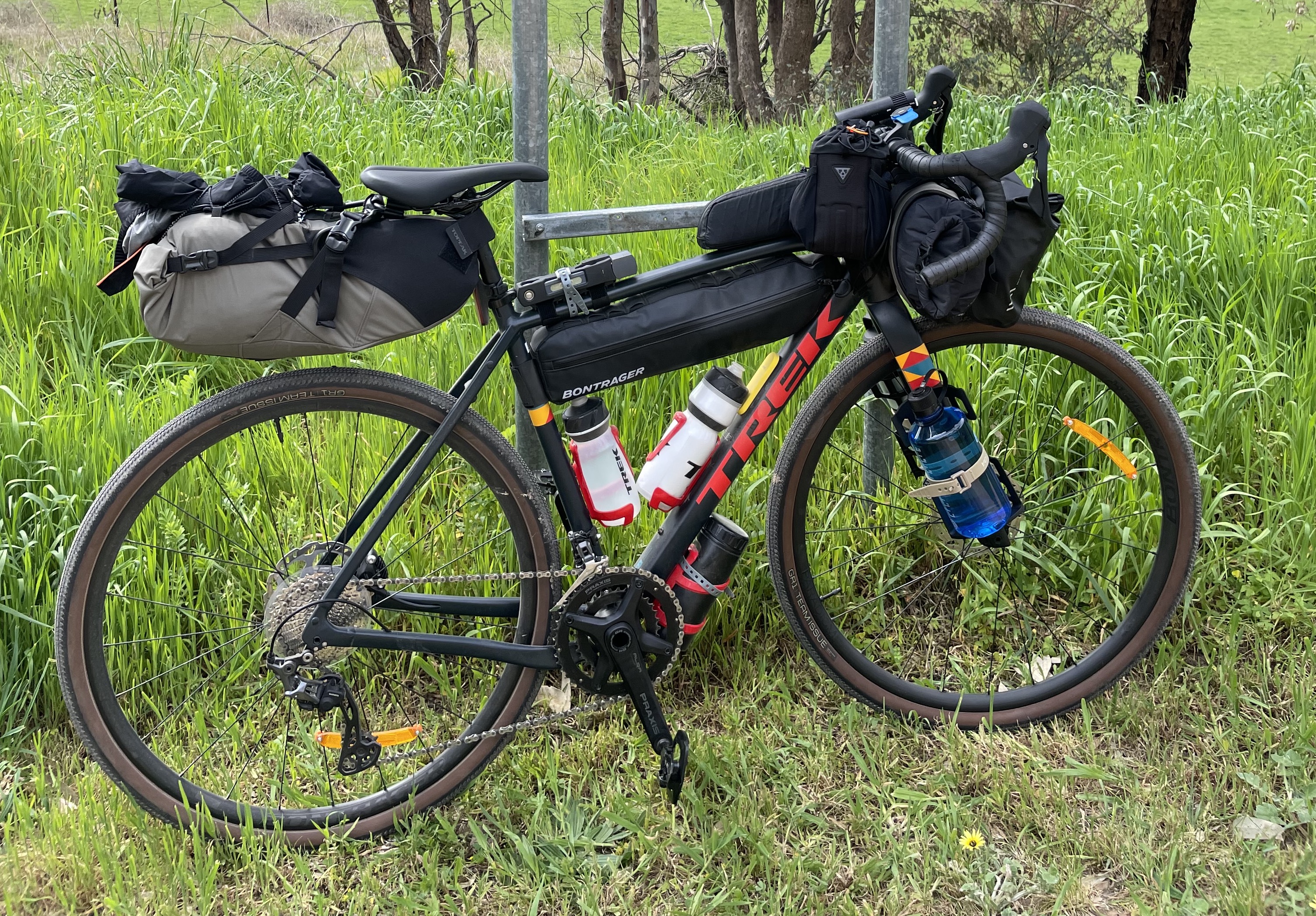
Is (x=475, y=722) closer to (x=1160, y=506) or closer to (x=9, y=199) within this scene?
(x=1160, y=506)

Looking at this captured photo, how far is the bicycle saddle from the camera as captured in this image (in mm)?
2100

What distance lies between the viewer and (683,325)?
233 centimetres

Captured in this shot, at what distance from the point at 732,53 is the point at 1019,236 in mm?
9036

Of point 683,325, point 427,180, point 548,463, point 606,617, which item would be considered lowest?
point 606,617

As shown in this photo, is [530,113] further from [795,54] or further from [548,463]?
[795,54]

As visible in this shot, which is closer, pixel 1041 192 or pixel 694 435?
pixel 1041 192

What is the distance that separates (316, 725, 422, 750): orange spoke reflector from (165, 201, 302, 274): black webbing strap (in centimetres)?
103

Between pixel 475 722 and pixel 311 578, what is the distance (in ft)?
1.76

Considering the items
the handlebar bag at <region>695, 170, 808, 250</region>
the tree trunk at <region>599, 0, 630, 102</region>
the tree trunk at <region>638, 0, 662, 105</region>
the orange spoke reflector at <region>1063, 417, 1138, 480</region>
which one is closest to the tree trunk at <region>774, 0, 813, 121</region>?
the tree trunk at <region>638, 0, 662, 105</region>

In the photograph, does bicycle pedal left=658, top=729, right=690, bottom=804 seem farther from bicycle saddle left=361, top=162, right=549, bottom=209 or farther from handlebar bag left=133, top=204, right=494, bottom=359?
bicycle saddle left=361, top=162, right=549, bottom=209

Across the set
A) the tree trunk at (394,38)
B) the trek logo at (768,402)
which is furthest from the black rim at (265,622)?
the tree trunk at (394,38)

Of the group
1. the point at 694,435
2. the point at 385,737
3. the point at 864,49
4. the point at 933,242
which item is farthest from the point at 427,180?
the point at 864,49

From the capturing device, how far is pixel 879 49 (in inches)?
110

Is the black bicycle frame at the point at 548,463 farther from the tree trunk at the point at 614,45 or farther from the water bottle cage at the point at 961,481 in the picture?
the tree trunk at the point at 614,45
